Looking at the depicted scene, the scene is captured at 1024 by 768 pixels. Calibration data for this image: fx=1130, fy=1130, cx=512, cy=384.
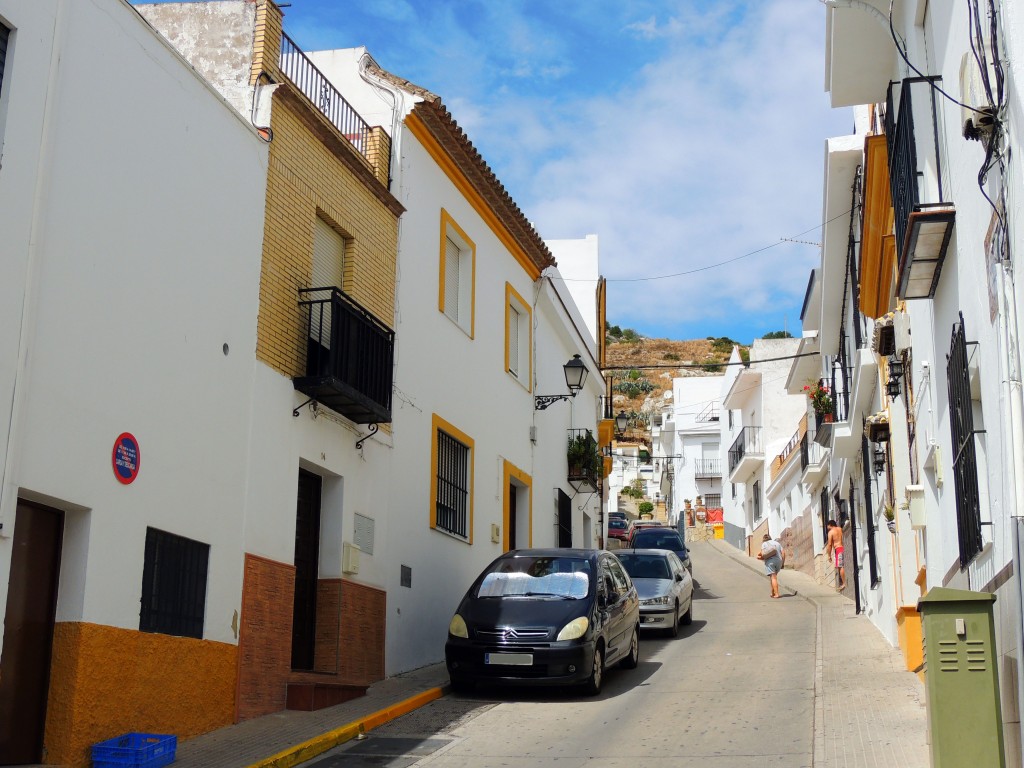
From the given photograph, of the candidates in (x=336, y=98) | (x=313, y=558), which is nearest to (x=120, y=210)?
(x=313, y=558)

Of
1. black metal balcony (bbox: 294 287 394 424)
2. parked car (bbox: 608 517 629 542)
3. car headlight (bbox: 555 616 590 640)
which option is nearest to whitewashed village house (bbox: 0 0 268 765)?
black metal balcony (bbox: 294 287 394 424)

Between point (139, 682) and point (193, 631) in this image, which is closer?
point (139, 682)

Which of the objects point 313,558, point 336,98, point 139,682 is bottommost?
point 139,682

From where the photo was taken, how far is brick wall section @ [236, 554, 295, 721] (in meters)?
10.2

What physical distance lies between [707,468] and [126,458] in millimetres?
56240

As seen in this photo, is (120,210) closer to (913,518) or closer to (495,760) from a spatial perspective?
(495,760)

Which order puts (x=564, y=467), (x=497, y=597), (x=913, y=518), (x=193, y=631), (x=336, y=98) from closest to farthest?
(x=193, y=631)
(x=913, y=518)
(x=497, y=597)
(x=336, y=98)
(x=564, y=467)

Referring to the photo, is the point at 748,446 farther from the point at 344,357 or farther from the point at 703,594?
the point at 344,357

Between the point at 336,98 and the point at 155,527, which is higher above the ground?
the point at 336,98

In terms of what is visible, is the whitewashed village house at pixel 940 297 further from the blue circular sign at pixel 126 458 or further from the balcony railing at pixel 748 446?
the balcony railing at pixel 748 446

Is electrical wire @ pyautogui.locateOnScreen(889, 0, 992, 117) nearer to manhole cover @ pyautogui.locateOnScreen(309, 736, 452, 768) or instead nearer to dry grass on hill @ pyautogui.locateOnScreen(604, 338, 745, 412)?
manhole cover @ pyautogui.locateOnScreen(309, 736, 452, 768)

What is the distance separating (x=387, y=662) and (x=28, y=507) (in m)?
6.22

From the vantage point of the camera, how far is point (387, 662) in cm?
1343

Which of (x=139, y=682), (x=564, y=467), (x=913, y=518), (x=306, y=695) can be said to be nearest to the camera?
(x=139, y=682)
